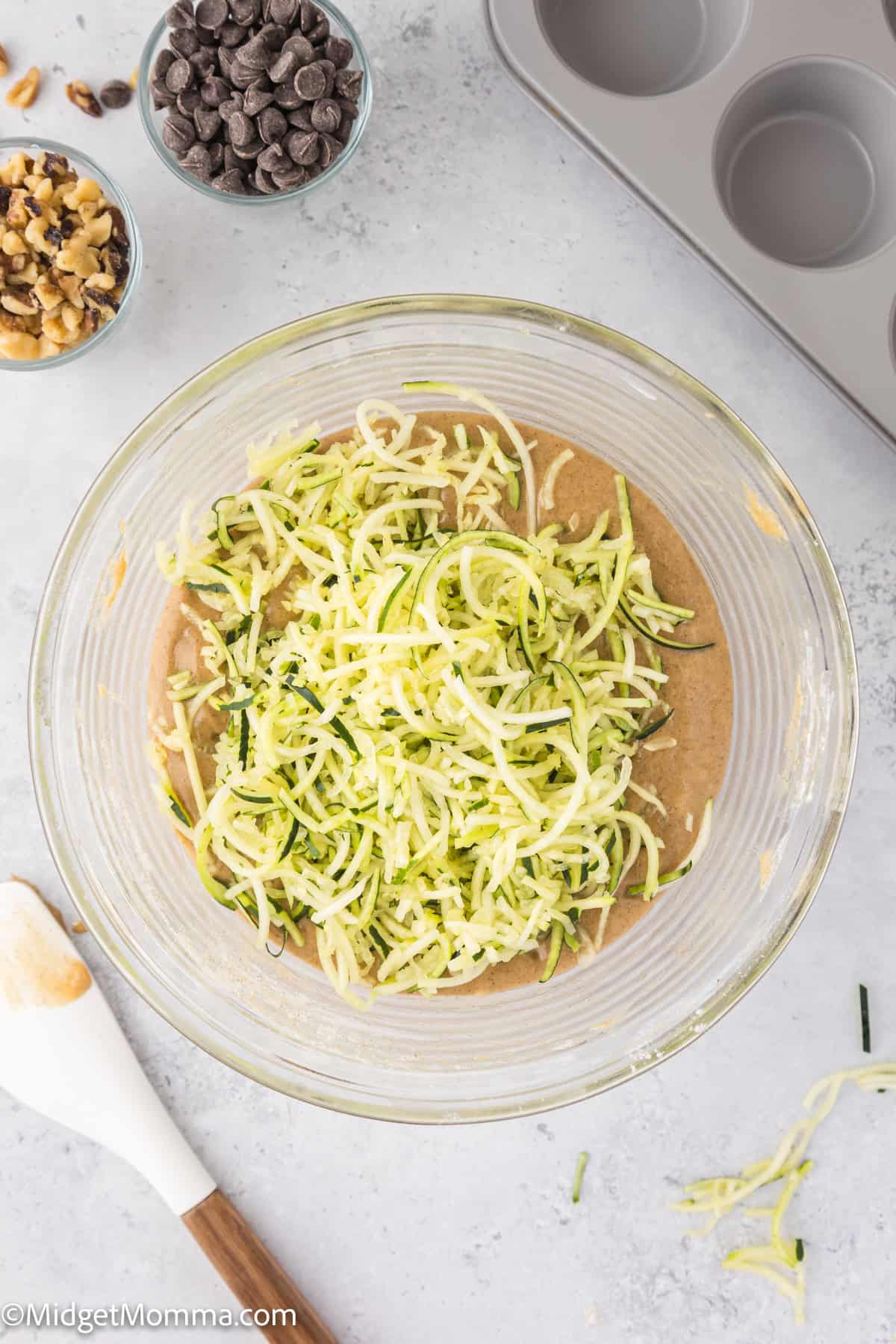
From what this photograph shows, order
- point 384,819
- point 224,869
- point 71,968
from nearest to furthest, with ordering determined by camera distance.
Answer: point 384,819 < point 224,869 < point 71,968

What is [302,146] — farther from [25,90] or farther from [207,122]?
[25,90]

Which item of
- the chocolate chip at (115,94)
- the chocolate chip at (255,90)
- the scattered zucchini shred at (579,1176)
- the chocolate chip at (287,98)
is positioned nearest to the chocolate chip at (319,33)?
the chocolate chip at (255,90)

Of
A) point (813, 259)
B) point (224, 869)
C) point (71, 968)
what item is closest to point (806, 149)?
point (813, 259)

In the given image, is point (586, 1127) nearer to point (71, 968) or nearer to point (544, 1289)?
point (544, 1289)

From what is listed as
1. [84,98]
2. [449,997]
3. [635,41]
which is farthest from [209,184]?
[449,997]

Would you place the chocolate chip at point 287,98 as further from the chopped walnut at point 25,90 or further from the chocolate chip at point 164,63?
the chopped walnut at point 25,90
